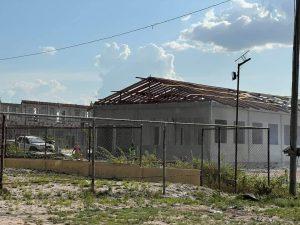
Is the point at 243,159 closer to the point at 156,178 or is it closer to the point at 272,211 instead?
the point at 156,178

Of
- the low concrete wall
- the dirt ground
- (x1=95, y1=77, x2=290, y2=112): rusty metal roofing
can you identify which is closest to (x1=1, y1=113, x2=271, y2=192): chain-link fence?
the low concrete wall

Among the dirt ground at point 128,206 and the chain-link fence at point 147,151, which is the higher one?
the chain-link fence at point 147,151

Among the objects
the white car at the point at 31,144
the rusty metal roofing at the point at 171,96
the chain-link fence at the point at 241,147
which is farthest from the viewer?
the rusty metal roofing at the point at 171,96

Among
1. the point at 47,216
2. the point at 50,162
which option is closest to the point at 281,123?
the point at 50,162

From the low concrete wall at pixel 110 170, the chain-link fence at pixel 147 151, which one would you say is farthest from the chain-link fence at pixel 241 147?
the low concrete wall at pixel 110 170

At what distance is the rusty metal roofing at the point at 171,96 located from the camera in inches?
1288

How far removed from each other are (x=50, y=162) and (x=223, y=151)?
42.3 ft

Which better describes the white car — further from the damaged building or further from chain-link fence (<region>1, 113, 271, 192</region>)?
the damaged building

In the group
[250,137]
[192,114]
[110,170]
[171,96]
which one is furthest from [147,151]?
[110,170]

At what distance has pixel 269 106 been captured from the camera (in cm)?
3591

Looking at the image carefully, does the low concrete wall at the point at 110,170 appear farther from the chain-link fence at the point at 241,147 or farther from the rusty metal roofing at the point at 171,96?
the rusty metal roofing at the point at 171,96

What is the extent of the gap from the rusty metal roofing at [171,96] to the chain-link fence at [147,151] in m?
1.86

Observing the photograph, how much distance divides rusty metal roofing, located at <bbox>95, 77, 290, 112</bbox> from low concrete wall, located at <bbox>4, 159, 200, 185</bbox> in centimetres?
1234

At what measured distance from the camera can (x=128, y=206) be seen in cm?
1184
